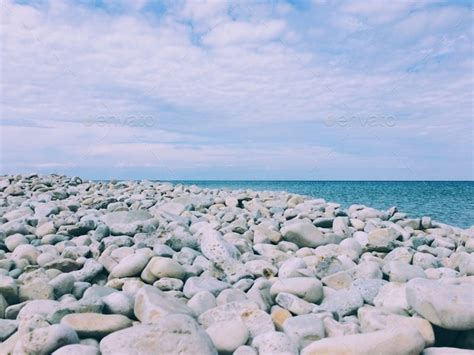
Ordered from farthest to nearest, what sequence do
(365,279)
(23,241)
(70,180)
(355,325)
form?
(70,180) → (23,241) → (365,279) → (355,325)

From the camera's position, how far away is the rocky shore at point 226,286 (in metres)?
2.50

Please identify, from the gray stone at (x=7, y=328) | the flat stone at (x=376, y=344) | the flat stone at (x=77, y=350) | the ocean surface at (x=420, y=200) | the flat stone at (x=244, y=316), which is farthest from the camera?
the ocean surface at (x=420, y=200)

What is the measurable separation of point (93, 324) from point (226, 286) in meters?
1.17

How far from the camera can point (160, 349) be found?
2.33 m

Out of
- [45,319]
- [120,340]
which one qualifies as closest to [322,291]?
[120,340]

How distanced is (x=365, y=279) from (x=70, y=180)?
977cm

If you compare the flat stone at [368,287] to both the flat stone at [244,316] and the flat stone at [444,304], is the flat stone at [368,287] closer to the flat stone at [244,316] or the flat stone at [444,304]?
the flat stone at [444,304]

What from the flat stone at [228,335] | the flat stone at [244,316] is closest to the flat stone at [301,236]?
the flat stone at [244,316]

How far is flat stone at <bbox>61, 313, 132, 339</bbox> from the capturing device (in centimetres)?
261

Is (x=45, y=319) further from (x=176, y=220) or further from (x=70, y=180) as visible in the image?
(x=70, y=180)

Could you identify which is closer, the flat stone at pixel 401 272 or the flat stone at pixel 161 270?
the flat stone at pixel 161 270

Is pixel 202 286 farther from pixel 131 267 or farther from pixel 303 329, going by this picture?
pixel 303 329

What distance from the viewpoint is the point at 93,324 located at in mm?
2639

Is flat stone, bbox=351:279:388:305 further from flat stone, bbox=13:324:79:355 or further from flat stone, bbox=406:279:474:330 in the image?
flat stone, bbox=13:324:79:355
